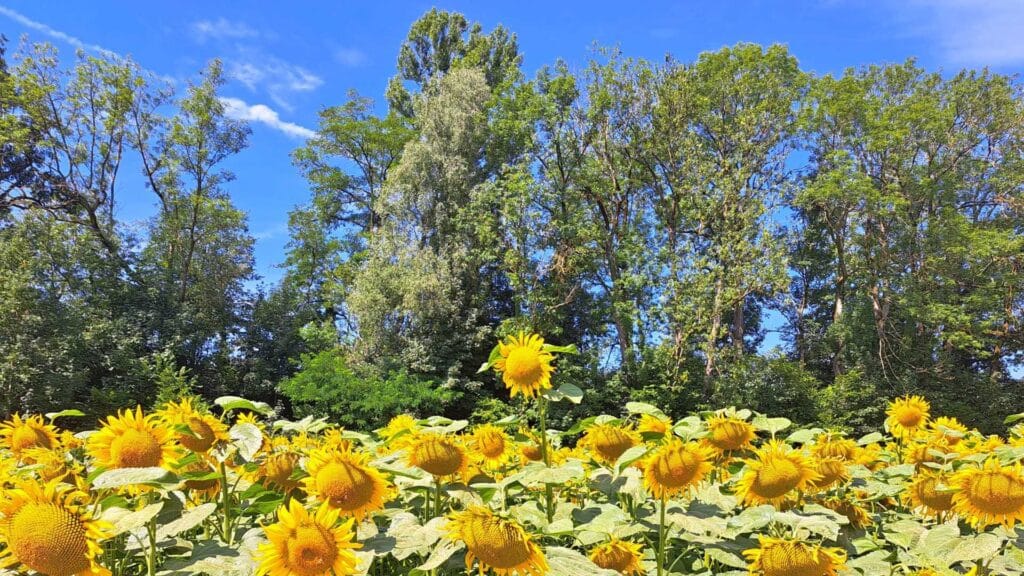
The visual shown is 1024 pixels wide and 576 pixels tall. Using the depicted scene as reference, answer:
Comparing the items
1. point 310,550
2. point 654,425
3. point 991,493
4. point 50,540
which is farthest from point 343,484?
point 991,493

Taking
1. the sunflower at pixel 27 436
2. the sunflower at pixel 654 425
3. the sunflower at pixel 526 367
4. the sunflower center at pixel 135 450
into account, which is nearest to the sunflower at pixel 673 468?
the sunflower at pixel 654 425

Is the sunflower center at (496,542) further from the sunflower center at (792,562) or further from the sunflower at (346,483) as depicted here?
the sunflower center at (792,562)

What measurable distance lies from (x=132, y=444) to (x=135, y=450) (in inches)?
0.6

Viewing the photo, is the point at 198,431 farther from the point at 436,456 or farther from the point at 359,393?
the point at 359,393

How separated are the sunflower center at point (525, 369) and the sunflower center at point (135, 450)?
0.69 m

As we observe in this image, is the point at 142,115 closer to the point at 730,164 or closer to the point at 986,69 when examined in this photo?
the point at 730,164

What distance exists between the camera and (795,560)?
96 cm

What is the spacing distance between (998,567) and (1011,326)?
1632 cm

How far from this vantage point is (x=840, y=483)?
134cm

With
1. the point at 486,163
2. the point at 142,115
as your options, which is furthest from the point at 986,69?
the point at 142,115

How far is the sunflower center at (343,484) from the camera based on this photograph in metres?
0.89

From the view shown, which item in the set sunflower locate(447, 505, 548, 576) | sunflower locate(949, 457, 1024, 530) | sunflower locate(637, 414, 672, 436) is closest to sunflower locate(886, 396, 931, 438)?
sunflower locate(949, 457, 1024, 530)

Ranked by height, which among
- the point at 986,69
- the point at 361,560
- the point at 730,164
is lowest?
the point at 361,560

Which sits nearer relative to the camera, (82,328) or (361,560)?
(361,560)
